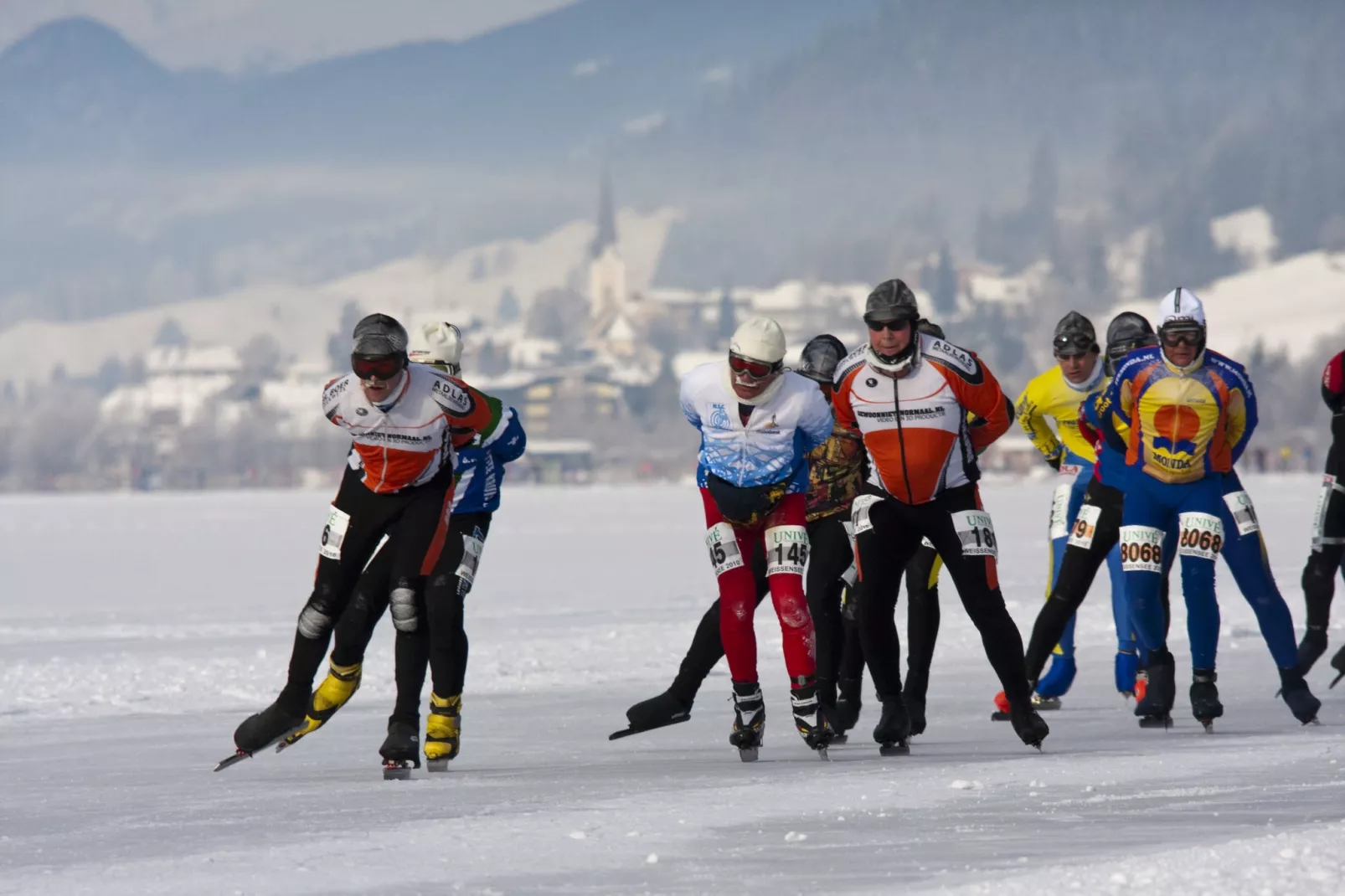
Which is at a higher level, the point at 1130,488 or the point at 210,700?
the point at 1130,488

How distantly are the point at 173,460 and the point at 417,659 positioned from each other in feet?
511

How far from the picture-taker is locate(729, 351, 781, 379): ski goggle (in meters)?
7.79

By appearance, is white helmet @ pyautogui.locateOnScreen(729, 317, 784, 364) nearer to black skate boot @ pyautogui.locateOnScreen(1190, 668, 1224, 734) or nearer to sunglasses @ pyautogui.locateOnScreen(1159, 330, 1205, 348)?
sunglasses @ pyautogui.locateOnScreen(1159, 330, 1205, 348)

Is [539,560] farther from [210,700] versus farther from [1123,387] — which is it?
[1123,387]

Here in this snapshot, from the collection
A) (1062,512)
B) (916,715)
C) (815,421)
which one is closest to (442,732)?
(815,421)

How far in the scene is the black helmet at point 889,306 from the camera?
7.79m

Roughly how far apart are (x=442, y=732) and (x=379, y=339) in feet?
4.83

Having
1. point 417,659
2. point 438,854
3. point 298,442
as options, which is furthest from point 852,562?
point 298,442

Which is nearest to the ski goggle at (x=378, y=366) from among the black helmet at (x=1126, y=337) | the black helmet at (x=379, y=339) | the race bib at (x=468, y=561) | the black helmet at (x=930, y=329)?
the black helmet at (x=379, y=339)

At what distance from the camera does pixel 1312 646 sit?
9961 mm

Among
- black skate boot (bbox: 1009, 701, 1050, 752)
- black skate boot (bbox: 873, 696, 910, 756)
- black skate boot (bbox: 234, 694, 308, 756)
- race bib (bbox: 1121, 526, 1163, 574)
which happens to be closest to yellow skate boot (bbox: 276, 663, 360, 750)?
black skate boot (bbox: 234, 694, 308, 756)

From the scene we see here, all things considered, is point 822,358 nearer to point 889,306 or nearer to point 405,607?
point 889,306

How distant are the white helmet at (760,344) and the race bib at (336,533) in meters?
1.59

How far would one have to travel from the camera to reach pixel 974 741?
8344 mm
